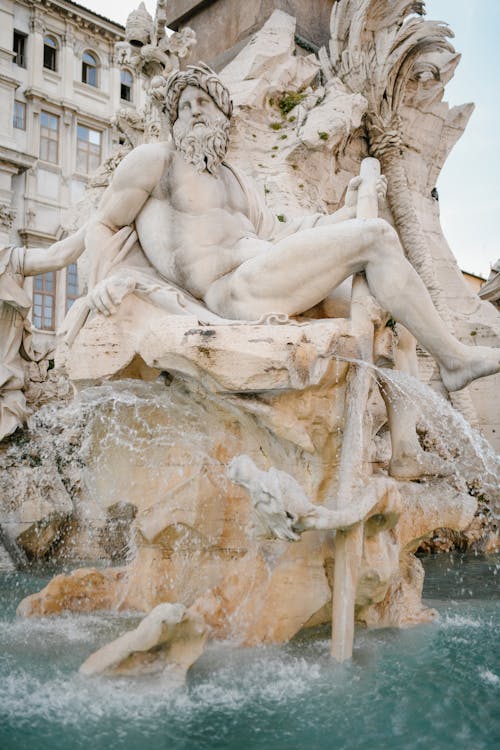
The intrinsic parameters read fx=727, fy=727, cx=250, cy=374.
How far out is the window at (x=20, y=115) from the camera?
22.3m

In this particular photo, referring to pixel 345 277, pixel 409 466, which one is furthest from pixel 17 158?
pixel 409 466

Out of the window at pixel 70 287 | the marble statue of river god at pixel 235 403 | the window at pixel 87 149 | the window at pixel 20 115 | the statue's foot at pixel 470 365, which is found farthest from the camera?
the window at pixel 87 149

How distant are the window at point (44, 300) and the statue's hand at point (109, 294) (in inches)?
701

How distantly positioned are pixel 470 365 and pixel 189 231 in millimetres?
1624

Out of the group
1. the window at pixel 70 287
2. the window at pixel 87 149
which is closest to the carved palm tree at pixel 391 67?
the window at pixel 70 287

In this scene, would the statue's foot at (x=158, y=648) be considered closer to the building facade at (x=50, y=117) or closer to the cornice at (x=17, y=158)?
the building facade at (x=50, y=117)

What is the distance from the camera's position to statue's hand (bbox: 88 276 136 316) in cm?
355

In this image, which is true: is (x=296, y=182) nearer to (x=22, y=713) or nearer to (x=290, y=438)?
(x=290, y=438)

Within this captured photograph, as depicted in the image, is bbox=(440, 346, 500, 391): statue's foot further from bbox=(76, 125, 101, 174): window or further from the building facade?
bbox=(76, 125, 101, 174): window

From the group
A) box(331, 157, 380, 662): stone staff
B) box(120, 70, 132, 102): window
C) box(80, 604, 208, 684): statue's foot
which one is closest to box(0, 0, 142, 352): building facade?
box(120, 70, 132, 102): window

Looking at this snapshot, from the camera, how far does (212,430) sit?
3.79m

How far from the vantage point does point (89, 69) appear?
24.9m

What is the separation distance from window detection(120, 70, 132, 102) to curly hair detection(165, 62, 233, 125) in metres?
23.5

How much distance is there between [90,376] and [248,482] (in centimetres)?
117
